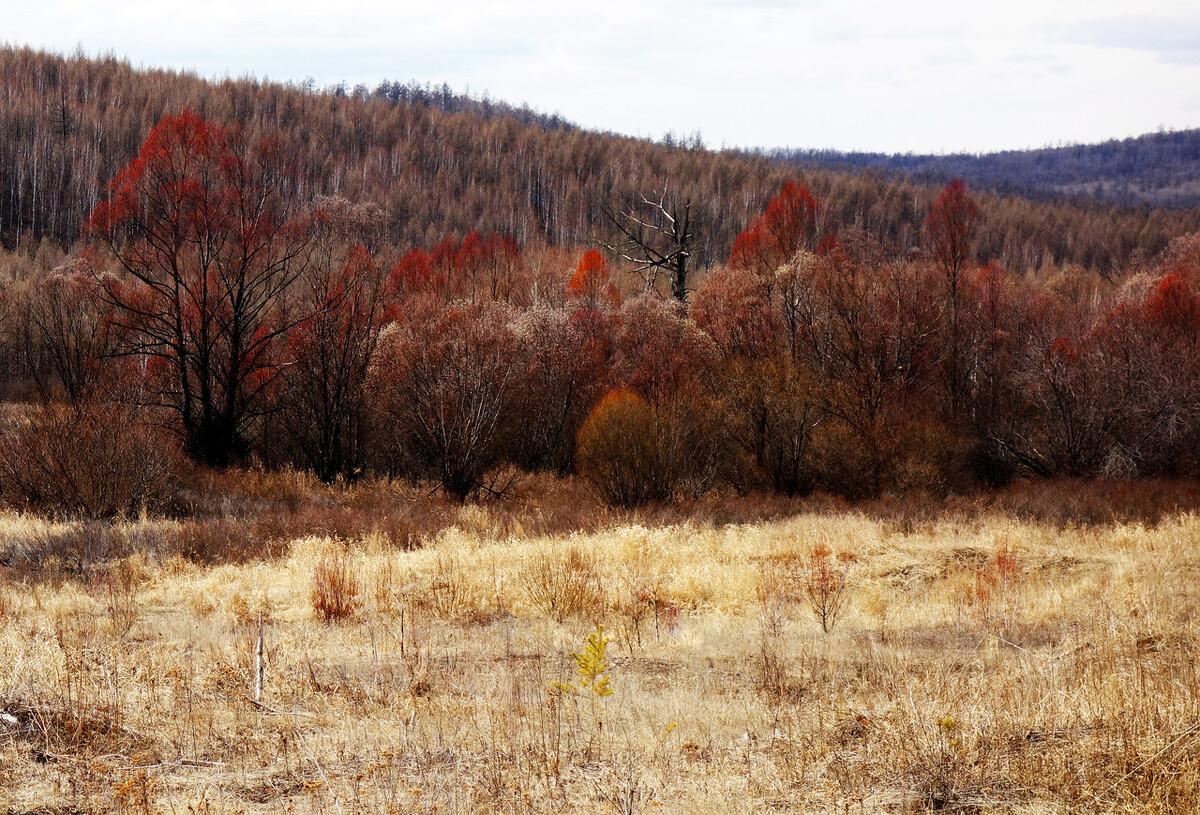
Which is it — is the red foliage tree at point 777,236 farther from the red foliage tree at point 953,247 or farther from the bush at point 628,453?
the bush at point 628,453

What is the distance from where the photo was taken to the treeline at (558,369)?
24.4 meters

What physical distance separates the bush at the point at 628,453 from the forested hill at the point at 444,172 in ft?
236

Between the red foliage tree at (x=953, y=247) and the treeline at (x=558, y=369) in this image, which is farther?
the red foliage tree at (x=953, y=247)

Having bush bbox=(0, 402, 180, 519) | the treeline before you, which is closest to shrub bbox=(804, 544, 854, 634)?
the treeline

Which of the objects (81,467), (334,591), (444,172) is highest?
(444,172)

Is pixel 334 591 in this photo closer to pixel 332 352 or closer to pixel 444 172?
pixel 332 352

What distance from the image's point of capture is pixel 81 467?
19000 mm

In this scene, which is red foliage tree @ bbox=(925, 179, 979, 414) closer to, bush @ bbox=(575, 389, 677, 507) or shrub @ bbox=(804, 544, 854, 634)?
bush @ bbox=(575, 389, 677, 507)

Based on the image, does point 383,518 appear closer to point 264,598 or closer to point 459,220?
point 264,598

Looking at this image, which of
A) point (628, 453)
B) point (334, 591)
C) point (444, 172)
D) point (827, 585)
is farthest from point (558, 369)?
point (444, 172)

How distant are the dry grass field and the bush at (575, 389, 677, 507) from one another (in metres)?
8.51

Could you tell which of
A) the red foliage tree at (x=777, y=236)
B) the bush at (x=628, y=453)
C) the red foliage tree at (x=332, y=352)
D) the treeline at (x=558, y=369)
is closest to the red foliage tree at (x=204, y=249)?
the treeline at (x=558, y=369)

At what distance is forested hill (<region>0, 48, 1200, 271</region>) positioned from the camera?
329 feet

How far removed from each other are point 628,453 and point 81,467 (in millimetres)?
11919
